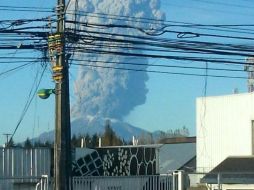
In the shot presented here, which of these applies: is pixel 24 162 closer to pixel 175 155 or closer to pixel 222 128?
pixel 222 128

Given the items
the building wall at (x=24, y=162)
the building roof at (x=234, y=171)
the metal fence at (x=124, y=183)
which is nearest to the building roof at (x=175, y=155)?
the building roof at (x=234, y=171)

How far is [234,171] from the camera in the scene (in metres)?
35.3

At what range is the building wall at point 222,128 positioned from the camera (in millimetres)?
37562

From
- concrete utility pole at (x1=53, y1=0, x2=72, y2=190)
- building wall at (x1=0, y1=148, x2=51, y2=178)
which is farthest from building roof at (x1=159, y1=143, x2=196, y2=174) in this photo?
concrete utility pole at (x1=53, y1=0, x2=72, y2=190)

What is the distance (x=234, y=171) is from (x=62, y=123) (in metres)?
15.2

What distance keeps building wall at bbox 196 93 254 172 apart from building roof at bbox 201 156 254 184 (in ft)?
2.17

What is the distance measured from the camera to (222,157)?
38844 mm

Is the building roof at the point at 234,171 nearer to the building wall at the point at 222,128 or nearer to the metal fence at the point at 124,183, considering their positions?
the building wall at the point at 222,128

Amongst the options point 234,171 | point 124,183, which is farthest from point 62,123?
point 234,171

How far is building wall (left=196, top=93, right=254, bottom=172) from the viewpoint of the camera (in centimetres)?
3756

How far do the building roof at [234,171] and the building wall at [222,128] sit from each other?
66 cm

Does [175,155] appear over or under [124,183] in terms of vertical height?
over

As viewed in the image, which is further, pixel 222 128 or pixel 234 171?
pixel 222 128

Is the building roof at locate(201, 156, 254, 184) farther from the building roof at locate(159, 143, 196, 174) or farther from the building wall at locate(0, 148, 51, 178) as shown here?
the building roof at locate(159, 143, 196, 174)
